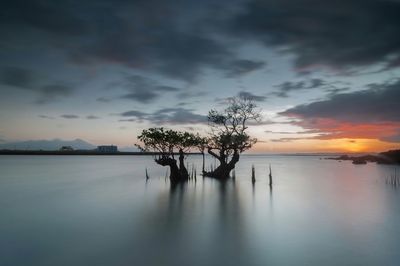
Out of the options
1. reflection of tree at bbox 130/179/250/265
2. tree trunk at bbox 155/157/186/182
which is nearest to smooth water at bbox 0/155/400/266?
reflection of tree at bbox 130/179/250/265

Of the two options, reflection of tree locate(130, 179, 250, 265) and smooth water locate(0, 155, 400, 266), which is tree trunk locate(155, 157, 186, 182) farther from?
reflection of tree locate(130, 179, 250, 265)

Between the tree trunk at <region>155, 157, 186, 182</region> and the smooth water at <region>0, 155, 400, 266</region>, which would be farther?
the tree trunk at <region>155, 157, 186, 182</region>

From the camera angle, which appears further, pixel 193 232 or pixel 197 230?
pixel 197 230

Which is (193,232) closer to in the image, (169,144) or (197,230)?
(197,230)

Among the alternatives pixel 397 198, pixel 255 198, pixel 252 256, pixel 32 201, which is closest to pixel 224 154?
pixel 255 198

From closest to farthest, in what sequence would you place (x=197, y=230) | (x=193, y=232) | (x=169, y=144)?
(x=193, y=232), (x=197, y=230), (x=169, y=144)

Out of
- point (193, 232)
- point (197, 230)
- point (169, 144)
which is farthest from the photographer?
point (169, 144)

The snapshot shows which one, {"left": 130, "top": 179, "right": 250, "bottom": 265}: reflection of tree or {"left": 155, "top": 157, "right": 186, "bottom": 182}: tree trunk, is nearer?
{"left": 130, "top": 179, "right": 250, "bottom": 265}: reflection of tree

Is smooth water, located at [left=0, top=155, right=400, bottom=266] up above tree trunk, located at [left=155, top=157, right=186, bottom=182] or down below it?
below

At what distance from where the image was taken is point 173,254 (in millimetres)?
15852

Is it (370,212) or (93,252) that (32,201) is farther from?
(370,212)

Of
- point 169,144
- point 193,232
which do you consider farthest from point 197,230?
point 169,144

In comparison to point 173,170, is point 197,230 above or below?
below

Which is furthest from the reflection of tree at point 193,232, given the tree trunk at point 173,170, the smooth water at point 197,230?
the tree trunk at point 173,170
